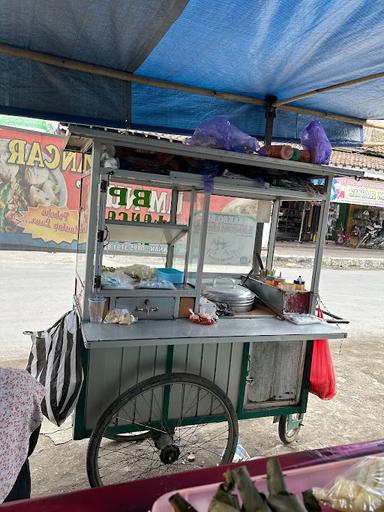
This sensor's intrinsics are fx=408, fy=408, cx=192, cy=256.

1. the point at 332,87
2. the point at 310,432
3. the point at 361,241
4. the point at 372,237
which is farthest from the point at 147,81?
the point at 372,237

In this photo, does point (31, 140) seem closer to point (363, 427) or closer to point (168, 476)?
point (363, 427)

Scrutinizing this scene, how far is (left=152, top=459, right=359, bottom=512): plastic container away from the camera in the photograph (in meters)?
0.79

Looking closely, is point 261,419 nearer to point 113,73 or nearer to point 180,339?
point 180,339

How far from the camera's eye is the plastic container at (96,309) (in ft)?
7.25

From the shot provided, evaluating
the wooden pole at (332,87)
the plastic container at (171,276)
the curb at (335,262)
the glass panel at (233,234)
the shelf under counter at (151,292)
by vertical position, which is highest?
the wooden pole at (332,87)

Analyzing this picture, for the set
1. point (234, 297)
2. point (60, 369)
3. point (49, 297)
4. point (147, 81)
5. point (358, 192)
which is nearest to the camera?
point (60, 369)

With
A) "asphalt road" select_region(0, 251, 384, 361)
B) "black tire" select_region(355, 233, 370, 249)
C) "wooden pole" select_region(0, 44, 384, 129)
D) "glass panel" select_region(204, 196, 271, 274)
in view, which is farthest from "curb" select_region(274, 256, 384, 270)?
"wooden pole" select_region(0, 44, 384, 129)

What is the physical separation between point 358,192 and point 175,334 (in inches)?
479

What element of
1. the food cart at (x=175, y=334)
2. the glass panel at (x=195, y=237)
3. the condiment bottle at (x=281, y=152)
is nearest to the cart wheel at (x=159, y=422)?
the food cart at (x=175, y=334)

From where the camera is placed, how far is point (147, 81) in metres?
2.57

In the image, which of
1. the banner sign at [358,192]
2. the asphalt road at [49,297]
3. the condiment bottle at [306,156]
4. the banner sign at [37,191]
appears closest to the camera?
the condiment bottle at [306,156]

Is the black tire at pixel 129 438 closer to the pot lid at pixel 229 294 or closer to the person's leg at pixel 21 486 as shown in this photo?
the pot lid at pixel 229 294

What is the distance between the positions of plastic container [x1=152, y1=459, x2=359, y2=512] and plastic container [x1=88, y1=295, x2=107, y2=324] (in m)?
1.45

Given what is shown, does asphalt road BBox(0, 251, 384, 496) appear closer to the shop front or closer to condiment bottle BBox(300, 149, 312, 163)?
condiment bottle BBox(300, 149, 312, 163)
